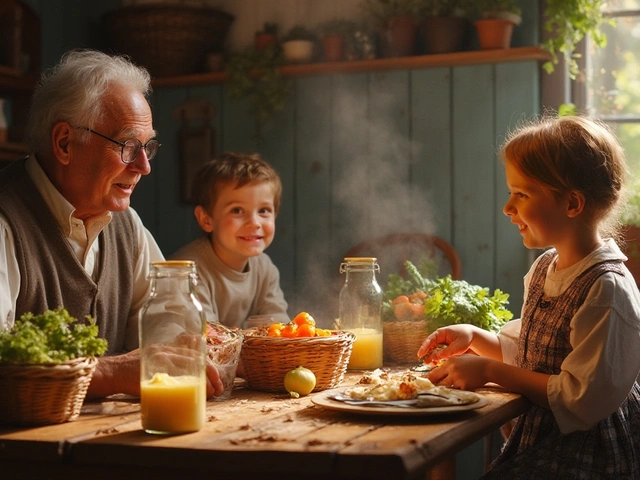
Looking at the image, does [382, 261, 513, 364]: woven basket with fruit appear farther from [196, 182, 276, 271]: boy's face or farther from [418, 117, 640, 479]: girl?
[196, 182, 276, 271]: boy's face

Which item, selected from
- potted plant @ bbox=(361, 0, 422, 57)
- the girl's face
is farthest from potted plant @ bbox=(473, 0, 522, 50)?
the girl's face

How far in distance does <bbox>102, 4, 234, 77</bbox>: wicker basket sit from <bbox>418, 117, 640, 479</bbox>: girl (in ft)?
8.18

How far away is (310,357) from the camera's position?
75.3 inches

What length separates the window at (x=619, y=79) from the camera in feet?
11.9

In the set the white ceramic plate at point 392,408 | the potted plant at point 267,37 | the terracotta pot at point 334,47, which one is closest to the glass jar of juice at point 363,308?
the white ceramic plate at point 392,408

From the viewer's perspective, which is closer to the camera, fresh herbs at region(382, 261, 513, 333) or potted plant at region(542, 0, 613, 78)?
fresh herbs at region(382, 261, 513, 333)

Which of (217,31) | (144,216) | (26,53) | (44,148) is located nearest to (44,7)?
(26,53)

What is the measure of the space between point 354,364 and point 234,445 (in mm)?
949

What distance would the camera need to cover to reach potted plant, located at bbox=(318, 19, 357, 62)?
401 centimetres

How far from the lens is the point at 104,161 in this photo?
220 cm

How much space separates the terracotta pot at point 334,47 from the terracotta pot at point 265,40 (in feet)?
0.91

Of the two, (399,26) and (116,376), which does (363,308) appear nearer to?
(116,376)

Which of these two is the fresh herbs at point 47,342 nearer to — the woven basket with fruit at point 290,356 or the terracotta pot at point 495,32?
the woven basket with fruit at point 290,356

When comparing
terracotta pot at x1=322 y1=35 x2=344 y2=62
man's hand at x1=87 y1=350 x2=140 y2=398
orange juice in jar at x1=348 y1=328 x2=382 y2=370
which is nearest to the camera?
man's hand at x1=87 y1=350 x2=140 y2=398
